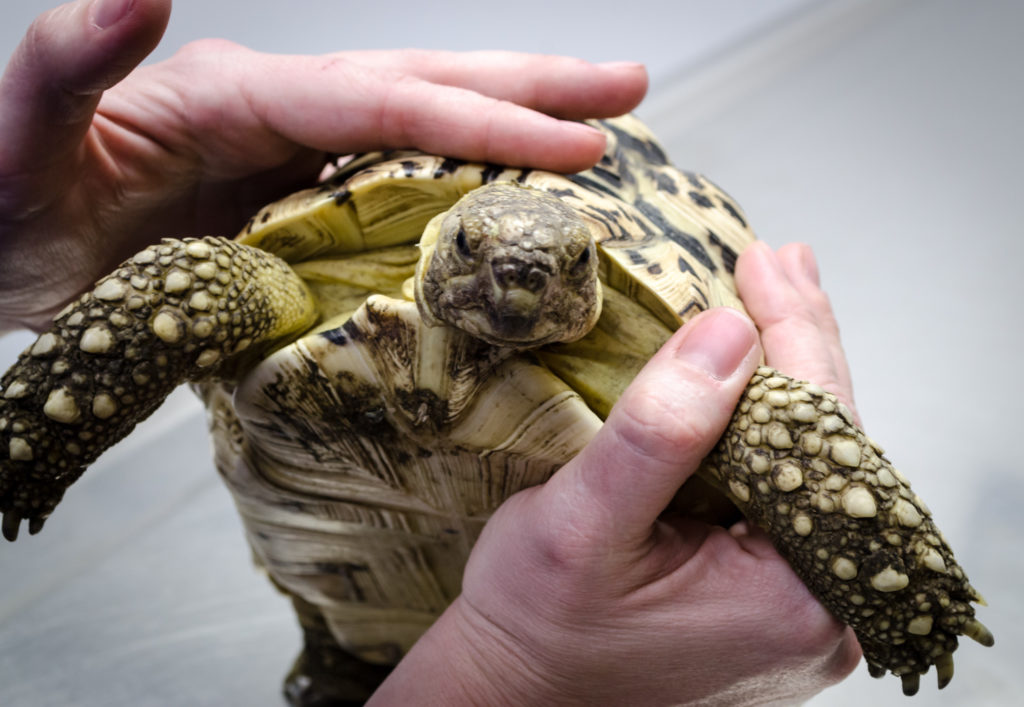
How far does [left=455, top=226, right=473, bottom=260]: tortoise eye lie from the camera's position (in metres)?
0.81

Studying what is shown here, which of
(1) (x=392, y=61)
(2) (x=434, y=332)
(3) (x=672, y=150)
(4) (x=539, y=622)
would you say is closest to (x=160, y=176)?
(1) (x=392, y=61)

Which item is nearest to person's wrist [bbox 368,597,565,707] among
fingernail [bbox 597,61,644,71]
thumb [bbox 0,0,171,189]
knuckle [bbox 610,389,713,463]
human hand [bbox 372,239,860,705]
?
human hand [bbox 372,239,860,705]

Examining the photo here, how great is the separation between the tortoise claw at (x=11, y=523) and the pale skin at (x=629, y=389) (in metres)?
0.36

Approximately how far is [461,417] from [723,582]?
1.29 ft

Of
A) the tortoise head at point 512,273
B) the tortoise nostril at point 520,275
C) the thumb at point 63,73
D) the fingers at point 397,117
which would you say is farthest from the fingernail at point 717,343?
the thumb at point 63,73

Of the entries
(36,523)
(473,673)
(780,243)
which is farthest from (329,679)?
(780,243)

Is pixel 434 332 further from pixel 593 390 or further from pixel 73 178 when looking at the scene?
pixel 73 178

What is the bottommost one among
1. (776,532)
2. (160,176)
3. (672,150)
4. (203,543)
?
(203,543)

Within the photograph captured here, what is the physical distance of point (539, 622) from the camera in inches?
39.2

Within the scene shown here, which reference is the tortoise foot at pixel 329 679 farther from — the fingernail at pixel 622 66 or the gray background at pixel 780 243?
the fingernail at pixel 622 66

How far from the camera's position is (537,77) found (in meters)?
1.42

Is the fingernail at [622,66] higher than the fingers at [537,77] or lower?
higher

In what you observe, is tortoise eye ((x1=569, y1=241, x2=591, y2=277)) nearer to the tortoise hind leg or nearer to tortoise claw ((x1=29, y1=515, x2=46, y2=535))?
tortoise claw ((x1=29, y1=515, x2=46, y2=535))

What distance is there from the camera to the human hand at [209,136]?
107 centimetres
